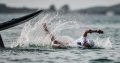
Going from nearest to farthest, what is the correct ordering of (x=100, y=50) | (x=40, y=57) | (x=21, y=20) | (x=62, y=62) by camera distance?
(x=62, y=62) → (x=40, y=57) → (x=21, y=20) → (x=100, y=50)

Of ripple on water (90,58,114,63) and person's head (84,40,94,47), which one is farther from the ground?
person's head (84,40,94,47)

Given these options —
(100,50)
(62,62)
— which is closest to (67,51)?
(100,50)

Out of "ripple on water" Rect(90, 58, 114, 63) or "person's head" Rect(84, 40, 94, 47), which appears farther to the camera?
"person's head" Rect(84, 40, 94, 47)

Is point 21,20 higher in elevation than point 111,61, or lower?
higher

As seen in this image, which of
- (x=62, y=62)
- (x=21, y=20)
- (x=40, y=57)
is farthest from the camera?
(x=21, y=20)

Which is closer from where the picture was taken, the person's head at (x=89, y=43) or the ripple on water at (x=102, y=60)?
the ripple on water at (x=102, y=60)

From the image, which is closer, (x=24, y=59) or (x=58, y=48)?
(x=24, y=59)

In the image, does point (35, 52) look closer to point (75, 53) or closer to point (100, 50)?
point (75, 53)

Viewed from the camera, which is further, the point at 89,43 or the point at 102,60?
the point at 89,43

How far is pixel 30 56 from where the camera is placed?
1709 cm

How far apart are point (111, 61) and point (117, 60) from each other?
447mm

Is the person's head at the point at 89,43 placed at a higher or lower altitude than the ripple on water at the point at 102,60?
higher

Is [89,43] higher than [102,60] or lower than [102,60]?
higher

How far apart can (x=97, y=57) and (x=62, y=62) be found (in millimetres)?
2390
